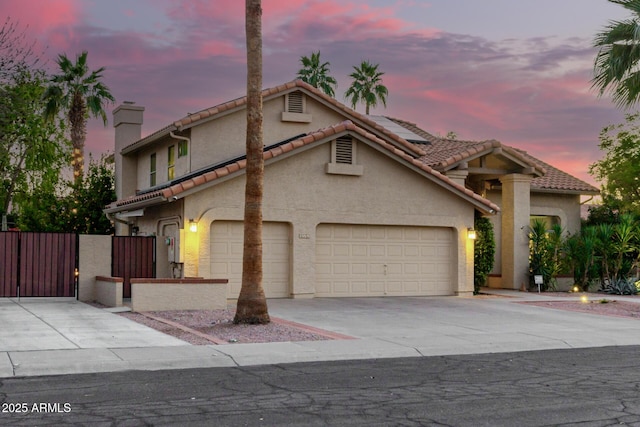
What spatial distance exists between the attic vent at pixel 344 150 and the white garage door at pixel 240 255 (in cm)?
273

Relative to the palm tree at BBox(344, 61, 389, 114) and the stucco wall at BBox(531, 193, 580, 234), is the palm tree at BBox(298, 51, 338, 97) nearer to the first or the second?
the palm tree at BBox(344, 61, 389, 114)

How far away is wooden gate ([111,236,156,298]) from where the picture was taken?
2250cm

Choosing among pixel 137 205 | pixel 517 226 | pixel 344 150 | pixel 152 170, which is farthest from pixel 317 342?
pixel 152 170

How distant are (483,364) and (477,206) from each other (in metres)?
14.2

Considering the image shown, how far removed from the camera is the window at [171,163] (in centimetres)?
2837

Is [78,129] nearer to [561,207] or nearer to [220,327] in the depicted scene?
[561,207]

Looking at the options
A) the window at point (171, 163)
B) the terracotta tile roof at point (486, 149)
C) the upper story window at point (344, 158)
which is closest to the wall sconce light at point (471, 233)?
the terracotta tile roof at point (486, 149)

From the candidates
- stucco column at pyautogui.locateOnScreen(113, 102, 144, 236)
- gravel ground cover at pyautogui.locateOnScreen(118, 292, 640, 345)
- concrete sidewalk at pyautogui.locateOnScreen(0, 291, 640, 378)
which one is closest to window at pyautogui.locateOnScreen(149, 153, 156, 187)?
stucco column at pyautogui.locateOnScreen(113, 102, 144, 236)

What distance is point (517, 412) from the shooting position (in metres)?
8.60

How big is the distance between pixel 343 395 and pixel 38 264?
14439mm

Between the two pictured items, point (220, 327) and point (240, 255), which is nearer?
point (220, 327)

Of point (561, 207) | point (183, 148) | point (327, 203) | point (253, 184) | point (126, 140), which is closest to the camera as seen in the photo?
point (253, 184)

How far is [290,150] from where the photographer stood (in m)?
23.0

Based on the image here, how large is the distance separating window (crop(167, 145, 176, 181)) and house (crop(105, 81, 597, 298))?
0.13ft
